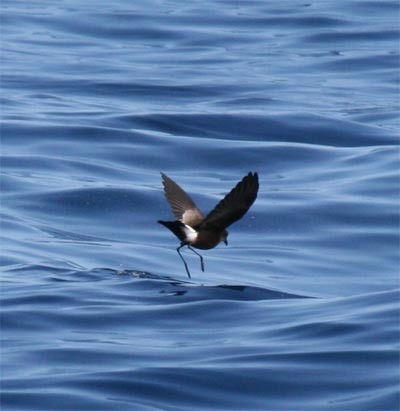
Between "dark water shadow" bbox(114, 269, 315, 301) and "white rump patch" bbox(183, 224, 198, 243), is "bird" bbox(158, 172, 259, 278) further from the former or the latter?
"dark water shadow" bbox(114, 269, 315, 301)

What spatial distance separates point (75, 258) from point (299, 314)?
270 centimetres

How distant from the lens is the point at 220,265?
12.5 metres

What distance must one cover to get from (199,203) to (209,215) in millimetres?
5642

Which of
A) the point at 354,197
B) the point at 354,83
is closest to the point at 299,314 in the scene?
the point at 354,197

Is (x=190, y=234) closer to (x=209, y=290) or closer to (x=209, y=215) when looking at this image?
(x=209, y=215)

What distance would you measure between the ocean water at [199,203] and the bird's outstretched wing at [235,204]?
667 millimetres

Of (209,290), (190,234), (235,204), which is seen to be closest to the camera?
(235,204)

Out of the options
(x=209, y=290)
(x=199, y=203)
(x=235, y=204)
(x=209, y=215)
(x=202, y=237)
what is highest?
(x=235, y=204)

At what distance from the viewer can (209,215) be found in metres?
9.52

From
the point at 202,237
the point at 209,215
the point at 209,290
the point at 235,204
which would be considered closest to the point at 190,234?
the point at 202,237

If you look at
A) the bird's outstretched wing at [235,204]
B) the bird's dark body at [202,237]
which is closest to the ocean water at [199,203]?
the bird's dark body at [202,237]

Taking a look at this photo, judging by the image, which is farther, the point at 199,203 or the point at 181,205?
the point at 199,203

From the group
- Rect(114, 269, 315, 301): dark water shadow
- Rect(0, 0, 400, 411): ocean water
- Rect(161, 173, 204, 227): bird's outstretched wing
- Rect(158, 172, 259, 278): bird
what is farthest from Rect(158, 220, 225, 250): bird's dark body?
Rect(114, 269, 315, 301): dark water shadow

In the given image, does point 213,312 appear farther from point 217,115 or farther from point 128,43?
point 128,43
